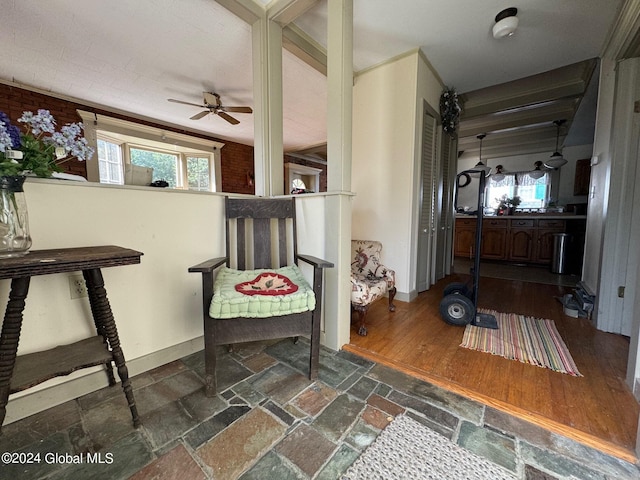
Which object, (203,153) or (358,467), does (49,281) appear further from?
(203,153)

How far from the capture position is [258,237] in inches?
70.2

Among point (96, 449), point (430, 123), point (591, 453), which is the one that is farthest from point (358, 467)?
point (430, 123)

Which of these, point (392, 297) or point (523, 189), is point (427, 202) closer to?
point (392, 297)

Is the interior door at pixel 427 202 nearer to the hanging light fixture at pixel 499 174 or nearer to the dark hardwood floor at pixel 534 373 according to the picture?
the dark hardwood floor at pixel 534 373

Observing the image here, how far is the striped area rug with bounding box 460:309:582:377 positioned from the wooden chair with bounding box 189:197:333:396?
1.22m

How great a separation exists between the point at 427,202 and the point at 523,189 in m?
4.40

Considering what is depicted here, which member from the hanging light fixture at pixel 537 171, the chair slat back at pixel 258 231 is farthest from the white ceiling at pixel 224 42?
the hanging light fixture at pixel 537 171

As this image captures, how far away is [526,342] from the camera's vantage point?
5.96ft

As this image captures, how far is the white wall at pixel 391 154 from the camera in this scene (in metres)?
2.54

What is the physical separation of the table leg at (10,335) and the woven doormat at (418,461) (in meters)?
1.22

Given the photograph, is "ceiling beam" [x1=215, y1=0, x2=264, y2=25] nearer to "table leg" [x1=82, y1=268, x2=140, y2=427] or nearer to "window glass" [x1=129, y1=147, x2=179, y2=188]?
"table leg" [x1=82, y1=268, x2=140, y2=427]

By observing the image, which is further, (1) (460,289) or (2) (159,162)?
(2) (159,162)

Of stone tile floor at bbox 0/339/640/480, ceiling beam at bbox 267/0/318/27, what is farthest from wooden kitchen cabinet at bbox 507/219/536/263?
ceiling beam at bbox 267/0/318/27

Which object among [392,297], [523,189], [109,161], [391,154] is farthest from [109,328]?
[523,189]
